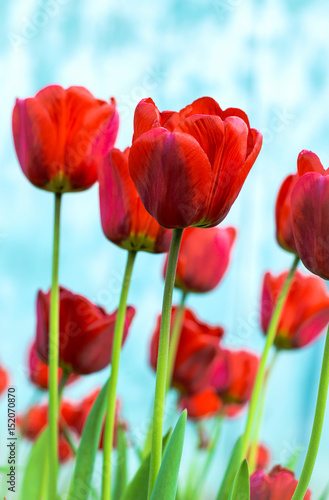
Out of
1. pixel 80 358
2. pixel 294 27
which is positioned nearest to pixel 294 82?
pixel 294 27

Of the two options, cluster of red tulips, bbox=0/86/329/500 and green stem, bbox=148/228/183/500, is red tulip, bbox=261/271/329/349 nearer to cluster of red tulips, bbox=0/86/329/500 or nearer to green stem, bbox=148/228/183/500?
cluster of red tulips, bbox=0/86/329/500

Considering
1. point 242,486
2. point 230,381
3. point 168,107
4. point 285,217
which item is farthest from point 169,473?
point 168,107

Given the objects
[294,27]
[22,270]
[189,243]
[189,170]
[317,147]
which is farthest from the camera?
[294,27]

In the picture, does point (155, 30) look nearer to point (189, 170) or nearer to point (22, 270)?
point (22, 270)

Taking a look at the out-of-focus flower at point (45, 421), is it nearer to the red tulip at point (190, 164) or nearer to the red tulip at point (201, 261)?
the red tulip at point (201, 261)

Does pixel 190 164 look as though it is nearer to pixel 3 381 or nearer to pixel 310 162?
pixel 310 162

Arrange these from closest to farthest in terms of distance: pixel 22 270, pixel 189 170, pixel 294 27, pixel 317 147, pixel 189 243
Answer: pixel 189 170, pixel 189 243, pixel 22 270, pixel 317 147, pixel 294 27

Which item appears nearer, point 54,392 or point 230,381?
point 54,392
